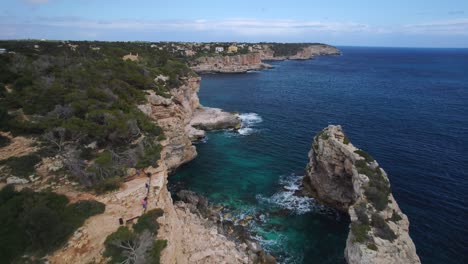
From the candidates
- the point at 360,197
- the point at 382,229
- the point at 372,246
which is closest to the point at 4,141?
the point at 372,246

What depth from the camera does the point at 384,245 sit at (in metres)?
18.3

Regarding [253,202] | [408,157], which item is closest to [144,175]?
[253,202]

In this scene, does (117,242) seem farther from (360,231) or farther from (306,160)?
(306,160)

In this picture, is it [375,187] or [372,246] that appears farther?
[375,187]

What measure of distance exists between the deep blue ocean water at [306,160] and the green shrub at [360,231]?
370cm

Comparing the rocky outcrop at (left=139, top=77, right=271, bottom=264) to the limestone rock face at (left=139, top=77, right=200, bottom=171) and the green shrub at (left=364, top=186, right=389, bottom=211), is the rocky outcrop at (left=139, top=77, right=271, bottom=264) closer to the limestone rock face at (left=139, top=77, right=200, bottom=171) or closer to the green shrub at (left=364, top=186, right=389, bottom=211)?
the limestone rock face at (left=139, top=77, right=200, bottom=171)

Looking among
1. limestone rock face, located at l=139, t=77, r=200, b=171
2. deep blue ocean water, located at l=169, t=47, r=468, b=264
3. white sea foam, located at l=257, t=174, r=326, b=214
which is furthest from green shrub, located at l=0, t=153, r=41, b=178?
white sea foam, located at l=257, t=174, r=326, b=214

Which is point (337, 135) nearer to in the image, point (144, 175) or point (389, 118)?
point (144, 175)

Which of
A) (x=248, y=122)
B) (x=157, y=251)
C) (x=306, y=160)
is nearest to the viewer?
(x=157, y=251)

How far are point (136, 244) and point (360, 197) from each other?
16.8 m

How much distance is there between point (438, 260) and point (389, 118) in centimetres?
3738

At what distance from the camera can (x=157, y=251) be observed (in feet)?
48.1

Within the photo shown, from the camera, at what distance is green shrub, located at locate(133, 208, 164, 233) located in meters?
15.3

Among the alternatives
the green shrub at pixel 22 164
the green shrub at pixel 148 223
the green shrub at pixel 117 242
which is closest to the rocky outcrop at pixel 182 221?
the green shrub at pixel 148 223
